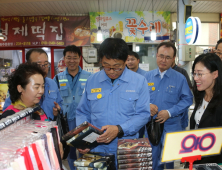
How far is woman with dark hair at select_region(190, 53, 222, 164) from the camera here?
61.8 inches

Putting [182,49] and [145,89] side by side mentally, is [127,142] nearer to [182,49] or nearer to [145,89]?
[145,89]

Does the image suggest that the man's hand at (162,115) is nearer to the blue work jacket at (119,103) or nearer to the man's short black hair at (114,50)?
the blue work jacket at (119,103)

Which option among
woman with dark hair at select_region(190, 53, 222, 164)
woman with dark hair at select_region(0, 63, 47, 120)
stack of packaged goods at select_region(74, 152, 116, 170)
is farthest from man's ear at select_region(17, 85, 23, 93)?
woman with dark hair at select_region(190, 53, 222, 164)

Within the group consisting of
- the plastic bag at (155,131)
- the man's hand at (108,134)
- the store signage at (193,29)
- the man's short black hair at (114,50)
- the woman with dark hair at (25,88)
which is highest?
the store signage at (193,29)

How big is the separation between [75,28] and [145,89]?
489 cm

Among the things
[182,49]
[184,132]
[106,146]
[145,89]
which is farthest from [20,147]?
[182,49]

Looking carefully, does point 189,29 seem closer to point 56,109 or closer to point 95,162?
point 56,109

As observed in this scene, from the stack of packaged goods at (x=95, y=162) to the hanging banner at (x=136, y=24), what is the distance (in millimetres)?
5176

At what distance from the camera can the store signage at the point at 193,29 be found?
4.21 meters

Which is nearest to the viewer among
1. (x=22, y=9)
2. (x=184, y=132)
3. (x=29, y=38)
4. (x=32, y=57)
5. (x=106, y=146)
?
(x=184, y=132)

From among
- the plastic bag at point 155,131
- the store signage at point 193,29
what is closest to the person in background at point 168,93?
the plastic bag at point 155,131

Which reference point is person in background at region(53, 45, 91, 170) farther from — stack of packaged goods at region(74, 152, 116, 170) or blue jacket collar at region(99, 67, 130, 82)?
stack of packaged goods at region(74, 152, 116, 170)

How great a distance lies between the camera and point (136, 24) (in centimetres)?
604

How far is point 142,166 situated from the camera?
1098 mm
